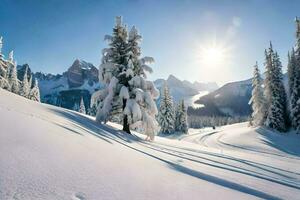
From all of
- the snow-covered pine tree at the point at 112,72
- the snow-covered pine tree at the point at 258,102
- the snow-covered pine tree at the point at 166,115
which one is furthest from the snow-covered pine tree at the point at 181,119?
the snow-covered pine tree at the point at 112,72

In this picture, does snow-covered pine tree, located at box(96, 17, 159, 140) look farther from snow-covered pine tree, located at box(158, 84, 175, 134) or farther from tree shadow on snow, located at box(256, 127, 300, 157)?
snow-covered pine tree, located at box(158, 84, 175, 134)

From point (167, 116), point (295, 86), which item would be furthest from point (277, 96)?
point (167, 116)

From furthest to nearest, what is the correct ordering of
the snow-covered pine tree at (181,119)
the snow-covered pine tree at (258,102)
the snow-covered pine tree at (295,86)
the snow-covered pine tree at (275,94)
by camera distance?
the snow-covered pine tree at (181,119) → the snow-covered pine tree at (258,102) → the snow-covered pine tree at (275,94) → the snow-covered pine tree at (295,86)

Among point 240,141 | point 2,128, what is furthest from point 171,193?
point 240,141

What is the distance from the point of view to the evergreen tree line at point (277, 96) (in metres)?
50.1

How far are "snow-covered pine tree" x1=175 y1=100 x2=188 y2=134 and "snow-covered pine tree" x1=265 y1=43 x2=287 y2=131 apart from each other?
26.7 meters

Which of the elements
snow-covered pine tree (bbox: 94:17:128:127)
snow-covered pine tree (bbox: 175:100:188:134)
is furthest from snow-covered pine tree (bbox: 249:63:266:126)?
snow-covered pine tree (bbox: 94:17:128:127)

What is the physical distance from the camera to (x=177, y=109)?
79.0 m

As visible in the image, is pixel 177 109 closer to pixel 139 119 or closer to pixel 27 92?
pixel 27 92

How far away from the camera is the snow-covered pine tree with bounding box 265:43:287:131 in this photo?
50.9 meters

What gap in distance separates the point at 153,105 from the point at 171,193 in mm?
14627

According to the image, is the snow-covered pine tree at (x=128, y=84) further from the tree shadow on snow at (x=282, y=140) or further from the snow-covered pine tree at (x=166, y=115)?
the snow-covered pine tree at (x=166, y=115)

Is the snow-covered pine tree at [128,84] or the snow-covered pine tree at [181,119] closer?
the snow-covered pine tree at [128,84]

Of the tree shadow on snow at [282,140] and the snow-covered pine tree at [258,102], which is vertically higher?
the snow-covered pine tree at [258,102]
